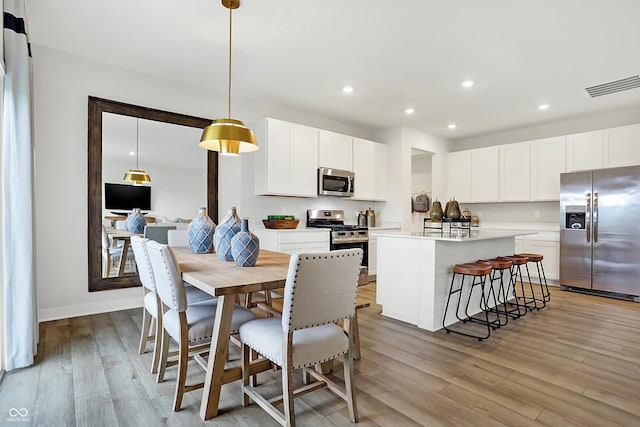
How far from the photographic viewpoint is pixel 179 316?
1.77 m

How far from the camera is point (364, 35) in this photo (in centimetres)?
294

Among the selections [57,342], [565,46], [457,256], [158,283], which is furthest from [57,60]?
[565,46]

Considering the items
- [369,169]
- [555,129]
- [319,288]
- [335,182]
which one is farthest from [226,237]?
[555,129]

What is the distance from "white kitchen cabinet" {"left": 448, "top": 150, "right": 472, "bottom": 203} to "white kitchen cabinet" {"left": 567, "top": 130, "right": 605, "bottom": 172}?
5.16ft

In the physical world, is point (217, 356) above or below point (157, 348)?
above

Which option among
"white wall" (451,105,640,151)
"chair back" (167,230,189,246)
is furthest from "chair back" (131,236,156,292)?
"white wall" (451,105,640,151)

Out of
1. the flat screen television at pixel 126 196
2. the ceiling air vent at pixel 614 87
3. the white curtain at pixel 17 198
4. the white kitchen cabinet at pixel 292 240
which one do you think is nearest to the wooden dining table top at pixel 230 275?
the white curtain at pixel 17 198

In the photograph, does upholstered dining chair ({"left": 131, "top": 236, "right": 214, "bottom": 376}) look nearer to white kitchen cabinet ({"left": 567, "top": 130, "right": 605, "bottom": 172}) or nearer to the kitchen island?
the kitchen island

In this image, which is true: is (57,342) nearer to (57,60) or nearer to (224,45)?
(57,60)

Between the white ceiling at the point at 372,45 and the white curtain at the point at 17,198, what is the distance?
0.58 metres

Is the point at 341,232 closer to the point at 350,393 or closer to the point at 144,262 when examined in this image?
the point at 144,262

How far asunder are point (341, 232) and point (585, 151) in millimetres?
3796

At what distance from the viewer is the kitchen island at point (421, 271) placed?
306cm

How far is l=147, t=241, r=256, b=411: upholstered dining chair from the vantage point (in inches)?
68.4
